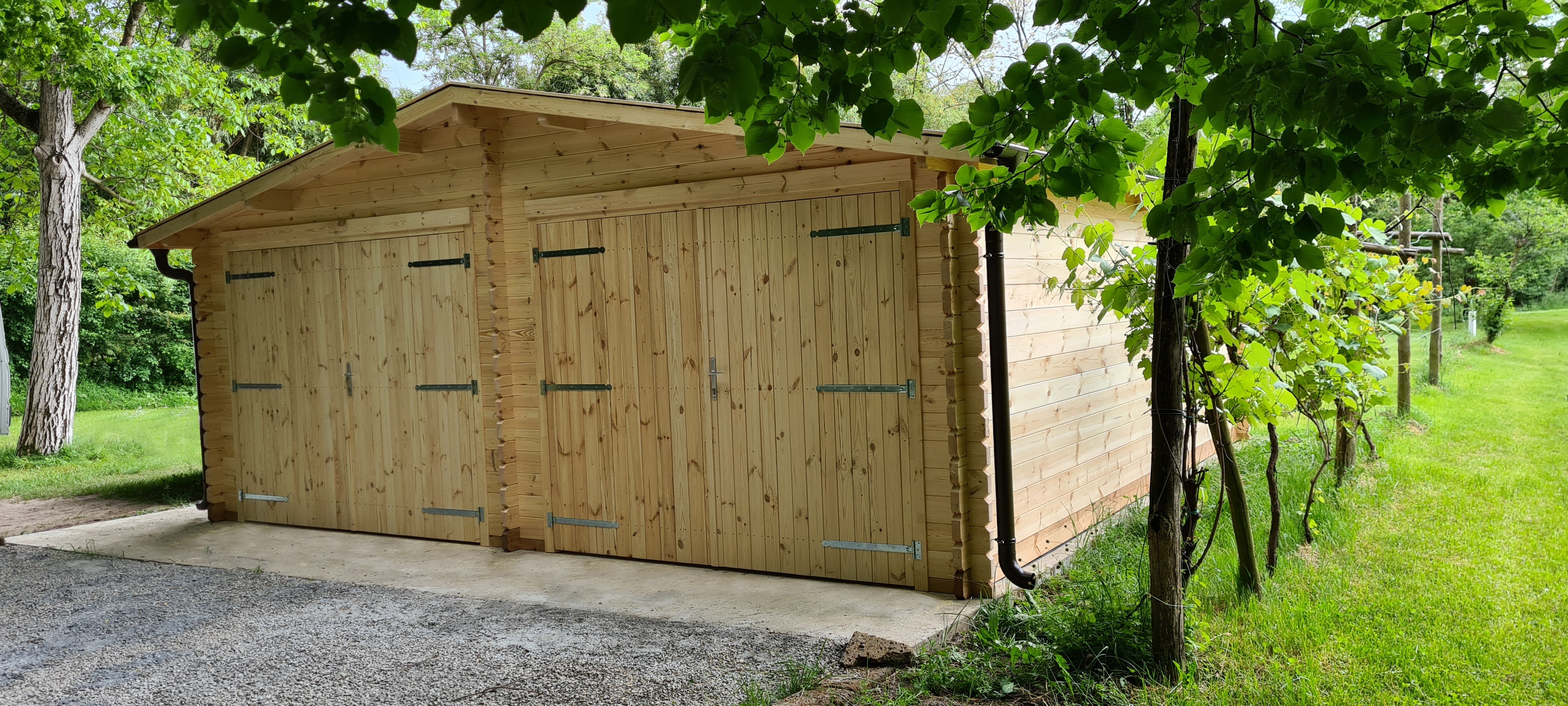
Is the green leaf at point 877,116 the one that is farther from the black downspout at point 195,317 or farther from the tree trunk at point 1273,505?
the black downspout at point 195,317

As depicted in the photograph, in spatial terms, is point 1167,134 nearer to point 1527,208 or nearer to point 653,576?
point 653,576

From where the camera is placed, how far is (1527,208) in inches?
903

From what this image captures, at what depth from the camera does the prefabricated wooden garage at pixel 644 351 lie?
460cm

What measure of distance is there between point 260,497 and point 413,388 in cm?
180

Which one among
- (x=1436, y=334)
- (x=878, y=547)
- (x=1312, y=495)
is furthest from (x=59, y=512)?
(x=1436, y=334)

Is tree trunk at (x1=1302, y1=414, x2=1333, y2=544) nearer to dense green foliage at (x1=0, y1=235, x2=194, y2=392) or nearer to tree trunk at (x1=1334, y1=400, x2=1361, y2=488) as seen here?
tree trunk at (x1=1334, y1=400, x2=1361, y2=488)

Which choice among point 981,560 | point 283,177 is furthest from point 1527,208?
point 283,177

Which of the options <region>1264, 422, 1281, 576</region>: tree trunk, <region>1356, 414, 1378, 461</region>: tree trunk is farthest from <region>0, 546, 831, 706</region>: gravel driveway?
<region>1356, 414, 1378, 461</region>: tree trunk

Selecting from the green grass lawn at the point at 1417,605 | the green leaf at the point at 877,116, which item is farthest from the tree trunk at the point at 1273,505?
the green leaf at the point at 877,116

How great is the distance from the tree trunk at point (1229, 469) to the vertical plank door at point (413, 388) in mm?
4069

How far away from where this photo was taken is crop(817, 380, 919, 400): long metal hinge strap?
4.59m

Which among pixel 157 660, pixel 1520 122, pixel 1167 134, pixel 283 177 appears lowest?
pixel 157 660

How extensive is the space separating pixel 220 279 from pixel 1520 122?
761cm

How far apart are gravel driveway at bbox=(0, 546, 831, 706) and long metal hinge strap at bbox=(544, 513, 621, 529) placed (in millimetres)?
874
